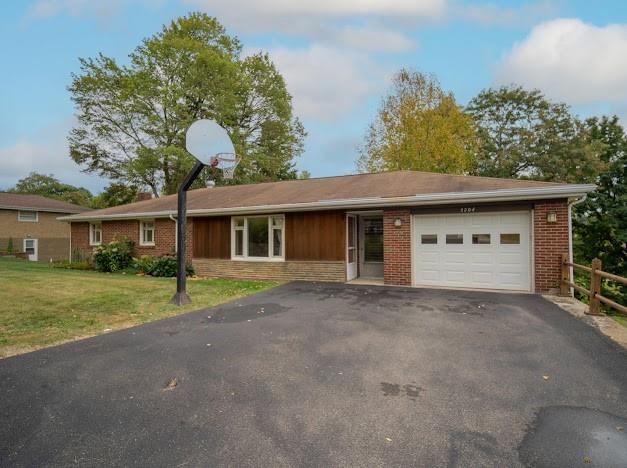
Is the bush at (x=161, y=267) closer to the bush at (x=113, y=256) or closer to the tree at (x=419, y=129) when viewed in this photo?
the bush at (x=113, y=256)

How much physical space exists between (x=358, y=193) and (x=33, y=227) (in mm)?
25017

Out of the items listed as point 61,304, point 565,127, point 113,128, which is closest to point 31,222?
point 113,128

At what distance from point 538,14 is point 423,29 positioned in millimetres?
4054

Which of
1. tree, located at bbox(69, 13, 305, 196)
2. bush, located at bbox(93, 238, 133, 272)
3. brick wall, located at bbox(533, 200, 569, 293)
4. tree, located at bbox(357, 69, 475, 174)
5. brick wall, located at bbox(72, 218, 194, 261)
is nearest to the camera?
brick wall, located at bbox(533, 200, 569, 293)

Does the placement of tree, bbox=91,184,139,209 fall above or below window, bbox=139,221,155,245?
above

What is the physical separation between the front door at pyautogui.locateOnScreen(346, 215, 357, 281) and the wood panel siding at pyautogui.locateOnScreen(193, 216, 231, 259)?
4.45 meters

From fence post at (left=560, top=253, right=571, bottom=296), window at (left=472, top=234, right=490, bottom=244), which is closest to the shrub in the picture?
window at (left=472, top=234, right=490, bottom=244)

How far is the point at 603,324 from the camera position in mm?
5766

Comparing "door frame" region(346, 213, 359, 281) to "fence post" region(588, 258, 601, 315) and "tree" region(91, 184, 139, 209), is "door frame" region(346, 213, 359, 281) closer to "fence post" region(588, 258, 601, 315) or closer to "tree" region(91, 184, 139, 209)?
"fence post" region(588, 258, 601, 315)

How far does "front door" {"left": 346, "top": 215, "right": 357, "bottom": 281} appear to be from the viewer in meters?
11.2

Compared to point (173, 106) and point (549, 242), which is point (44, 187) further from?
point (549, 242)

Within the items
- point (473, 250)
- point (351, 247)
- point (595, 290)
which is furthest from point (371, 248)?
point (595, 290)

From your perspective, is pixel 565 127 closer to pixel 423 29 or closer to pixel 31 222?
pixel 423 29

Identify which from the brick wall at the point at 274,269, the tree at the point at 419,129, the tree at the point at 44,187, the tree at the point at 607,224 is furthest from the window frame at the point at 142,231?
the tree at the point at 44,187
